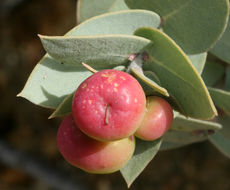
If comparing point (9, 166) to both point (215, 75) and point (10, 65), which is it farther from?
point (215, 75)

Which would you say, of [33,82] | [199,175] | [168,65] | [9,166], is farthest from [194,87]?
[9,166]

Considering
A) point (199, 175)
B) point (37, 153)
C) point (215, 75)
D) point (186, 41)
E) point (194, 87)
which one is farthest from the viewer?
point (37, 153)

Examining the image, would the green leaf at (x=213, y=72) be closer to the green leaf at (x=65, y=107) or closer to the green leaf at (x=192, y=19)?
the green leaf at (x=192, y=19)

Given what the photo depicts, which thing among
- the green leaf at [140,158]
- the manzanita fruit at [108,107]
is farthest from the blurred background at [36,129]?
the manzanita fruit at [108,107]

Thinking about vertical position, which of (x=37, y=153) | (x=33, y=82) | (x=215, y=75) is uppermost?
(x=33, y=82)

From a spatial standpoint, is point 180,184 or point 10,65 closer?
point 180,184

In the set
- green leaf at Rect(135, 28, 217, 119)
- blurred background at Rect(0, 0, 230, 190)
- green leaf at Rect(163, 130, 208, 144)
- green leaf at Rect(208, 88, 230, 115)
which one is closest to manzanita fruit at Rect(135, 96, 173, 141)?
green leaf at Rect(135, 28, 217, 119)
